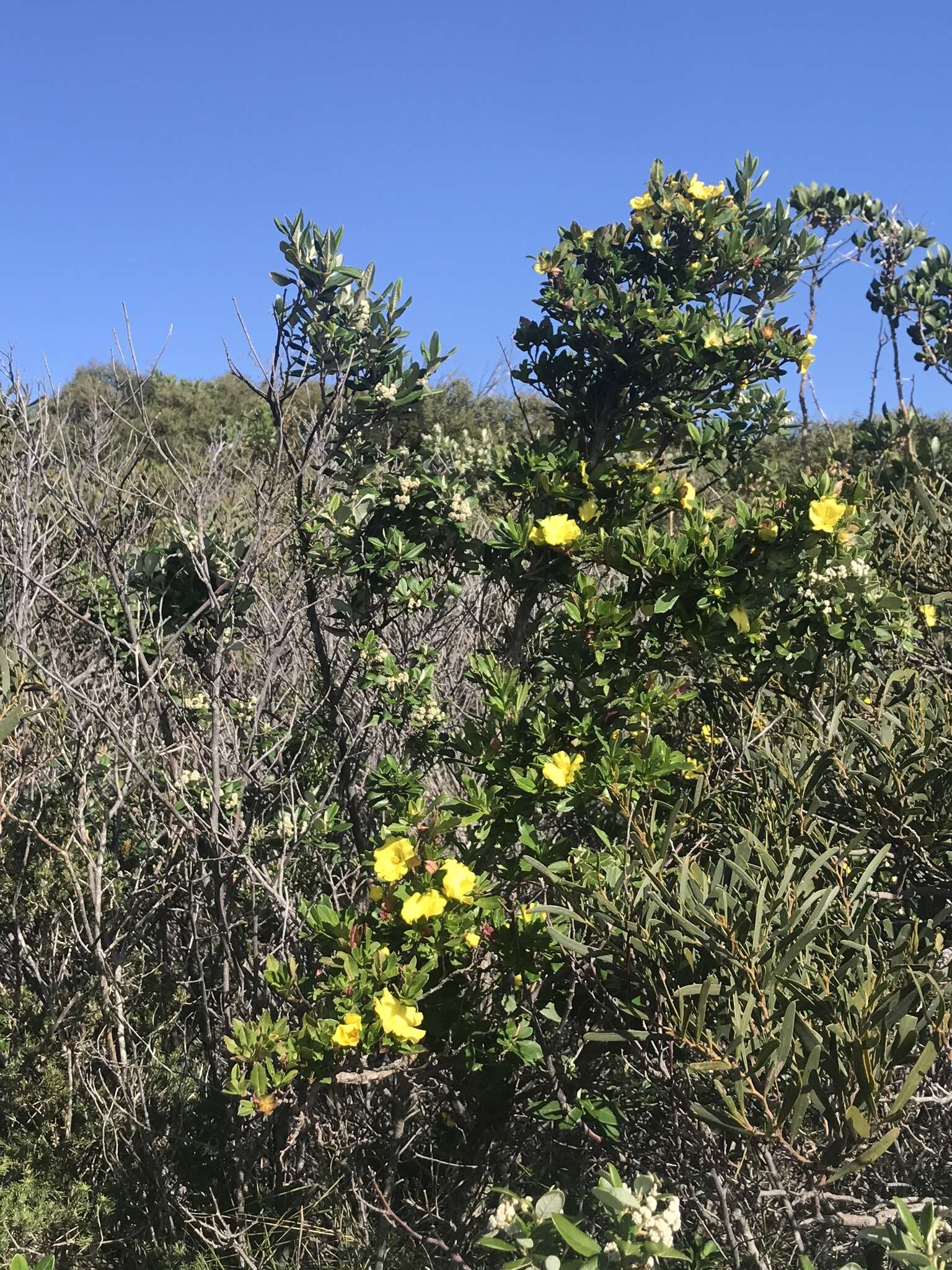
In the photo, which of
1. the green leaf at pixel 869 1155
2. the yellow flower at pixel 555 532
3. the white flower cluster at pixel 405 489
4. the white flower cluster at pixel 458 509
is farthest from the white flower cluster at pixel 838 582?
the green leaf at pixel 869 1155

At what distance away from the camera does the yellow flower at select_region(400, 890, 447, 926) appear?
1.71 meters

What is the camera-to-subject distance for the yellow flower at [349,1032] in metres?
1.61

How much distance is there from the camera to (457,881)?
1.72 metres

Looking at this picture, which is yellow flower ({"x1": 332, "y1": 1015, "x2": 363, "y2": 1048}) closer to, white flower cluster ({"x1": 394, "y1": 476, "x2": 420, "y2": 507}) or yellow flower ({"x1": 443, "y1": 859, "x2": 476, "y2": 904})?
yellow flower ({"x1": 443, "y1": 859, "x2": 476, "y2": 904})

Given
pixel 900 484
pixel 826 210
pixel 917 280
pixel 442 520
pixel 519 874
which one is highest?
pixel 826 210

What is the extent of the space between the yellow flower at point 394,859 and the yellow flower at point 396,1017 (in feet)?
0.69

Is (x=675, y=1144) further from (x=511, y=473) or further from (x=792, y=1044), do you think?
(x=511, y=473)

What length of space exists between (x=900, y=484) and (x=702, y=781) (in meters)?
3.22

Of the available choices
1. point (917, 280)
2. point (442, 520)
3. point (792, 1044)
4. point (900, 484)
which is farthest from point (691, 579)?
point (917, 280)

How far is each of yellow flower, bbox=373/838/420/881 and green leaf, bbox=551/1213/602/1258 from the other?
0.71 meters

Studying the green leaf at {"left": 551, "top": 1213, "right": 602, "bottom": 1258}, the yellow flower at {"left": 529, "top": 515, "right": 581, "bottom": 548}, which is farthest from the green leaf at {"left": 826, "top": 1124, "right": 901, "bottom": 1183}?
the yellow flower at {"left": 529, "top": 515, "right": 581, "bottom": 548}

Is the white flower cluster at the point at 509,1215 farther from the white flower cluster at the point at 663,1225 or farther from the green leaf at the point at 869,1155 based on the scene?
the green leaf at the point at 869,1155

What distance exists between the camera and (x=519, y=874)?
197 cm

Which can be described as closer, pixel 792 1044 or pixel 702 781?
pixel 792 1044
